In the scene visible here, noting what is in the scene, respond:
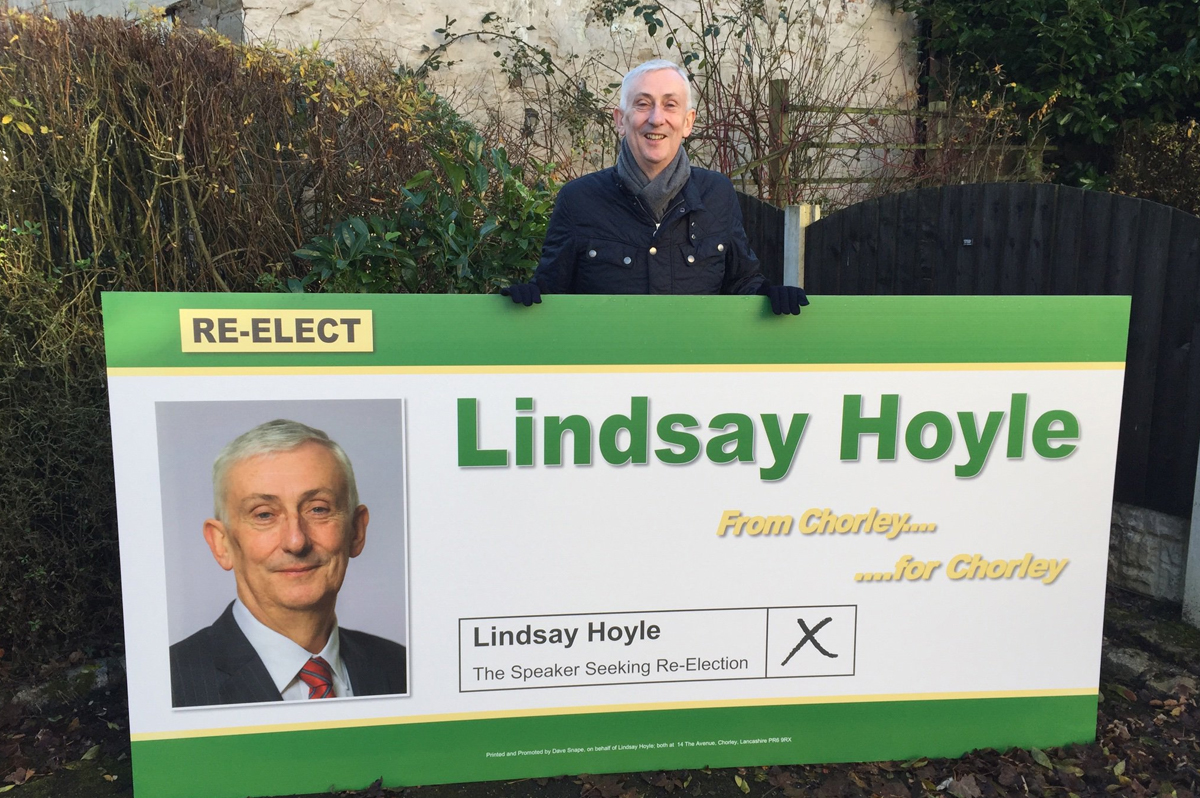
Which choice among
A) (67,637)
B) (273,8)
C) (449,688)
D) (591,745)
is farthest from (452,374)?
(273,8)

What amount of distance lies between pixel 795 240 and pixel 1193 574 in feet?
8.29

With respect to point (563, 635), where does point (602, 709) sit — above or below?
below

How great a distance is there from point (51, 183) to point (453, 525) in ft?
6.93

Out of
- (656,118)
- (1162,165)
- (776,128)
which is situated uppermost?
(776,128)

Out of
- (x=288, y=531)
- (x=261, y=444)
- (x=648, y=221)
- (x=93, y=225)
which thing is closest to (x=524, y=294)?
(x=648, y=221)

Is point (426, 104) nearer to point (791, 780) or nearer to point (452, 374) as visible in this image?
point (452, 374)

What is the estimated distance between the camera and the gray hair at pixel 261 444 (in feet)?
7.72

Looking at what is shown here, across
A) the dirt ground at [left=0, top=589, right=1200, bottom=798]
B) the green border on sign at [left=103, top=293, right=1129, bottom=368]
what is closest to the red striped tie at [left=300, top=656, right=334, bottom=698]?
the dirt ground at [left=0, top=589, right=1200, bottom=798]

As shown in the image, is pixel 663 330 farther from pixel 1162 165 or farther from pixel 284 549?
pixel 1162 165

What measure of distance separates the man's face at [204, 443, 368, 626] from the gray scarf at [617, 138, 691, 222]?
4.06 feet

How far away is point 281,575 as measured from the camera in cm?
242

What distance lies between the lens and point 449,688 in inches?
99.1

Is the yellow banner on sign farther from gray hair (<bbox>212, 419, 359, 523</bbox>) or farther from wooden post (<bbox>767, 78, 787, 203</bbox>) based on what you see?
wooden post (<bbox>767, 78, 787, 203</bbox>)

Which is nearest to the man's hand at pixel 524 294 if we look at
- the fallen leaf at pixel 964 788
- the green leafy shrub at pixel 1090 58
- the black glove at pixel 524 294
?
the black glove at pixel 524 294
